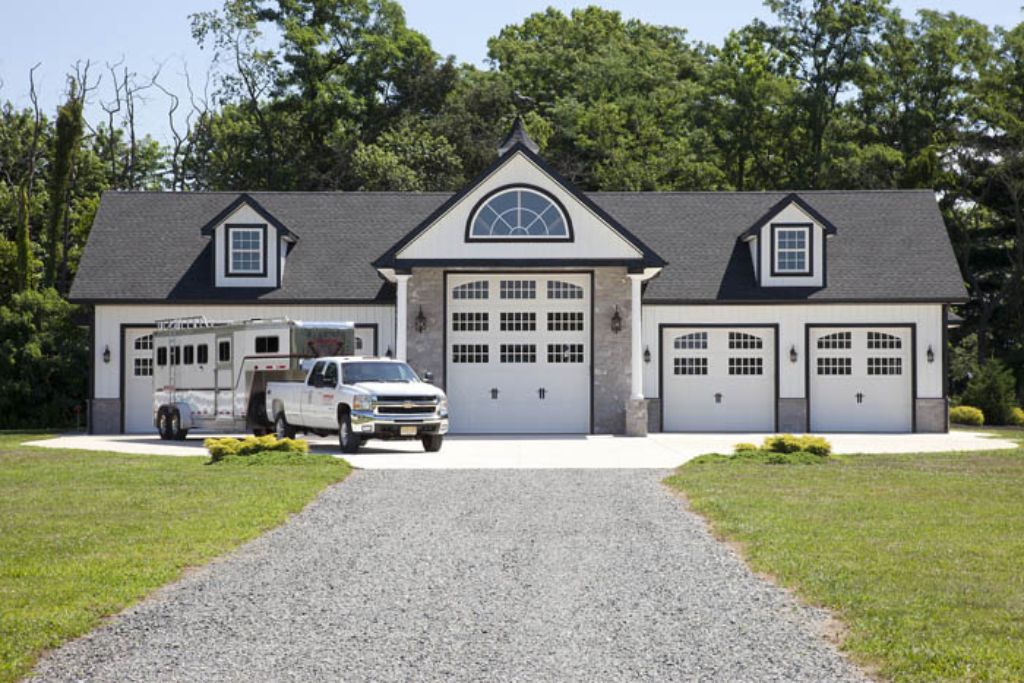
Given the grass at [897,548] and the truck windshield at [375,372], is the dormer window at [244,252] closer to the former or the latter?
the truck windshield at [375,372]

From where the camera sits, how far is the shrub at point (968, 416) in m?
37.6

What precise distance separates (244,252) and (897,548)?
83.0 feet

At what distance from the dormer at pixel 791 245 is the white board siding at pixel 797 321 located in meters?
0.87

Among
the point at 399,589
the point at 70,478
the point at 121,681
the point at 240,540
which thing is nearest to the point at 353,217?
the point at 70,478

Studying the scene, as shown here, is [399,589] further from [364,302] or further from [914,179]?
[914,179]

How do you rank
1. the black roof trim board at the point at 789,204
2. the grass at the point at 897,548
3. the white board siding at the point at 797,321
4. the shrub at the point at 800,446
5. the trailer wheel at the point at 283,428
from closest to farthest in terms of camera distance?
the grass at the point at 897,548, the shrub at the point at 800,446, the trailer wheel at the point at 283,428, the white board siding at the point at 797,321, the black roof trim board at the point at 789,204

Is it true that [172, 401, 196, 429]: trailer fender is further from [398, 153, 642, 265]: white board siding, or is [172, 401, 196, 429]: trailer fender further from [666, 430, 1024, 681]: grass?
[666, 430, 1024, 681]: grass

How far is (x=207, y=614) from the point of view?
9461 mm

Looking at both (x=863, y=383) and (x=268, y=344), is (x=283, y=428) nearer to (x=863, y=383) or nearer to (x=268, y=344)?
(x=268, y=344)

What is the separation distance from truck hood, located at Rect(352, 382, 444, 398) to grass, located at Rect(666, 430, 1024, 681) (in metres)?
5.91

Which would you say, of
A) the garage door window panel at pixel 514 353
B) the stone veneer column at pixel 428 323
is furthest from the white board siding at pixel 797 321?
the stone veneer column at pixel 428 323

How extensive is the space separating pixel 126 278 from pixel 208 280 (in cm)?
210

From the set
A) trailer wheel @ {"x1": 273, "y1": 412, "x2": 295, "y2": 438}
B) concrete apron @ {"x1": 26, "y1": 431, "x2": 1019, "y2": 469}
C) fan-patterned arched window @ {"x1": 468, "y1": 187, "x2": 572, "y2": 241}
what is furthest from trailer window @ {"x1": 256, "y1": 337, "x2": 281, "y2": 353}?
fan-patterned arched window @ {"x1": 468, "y1": 187, "x2": 572, "y2": 241}

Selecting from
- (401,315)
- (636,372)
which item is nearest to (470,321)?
(401,315)
